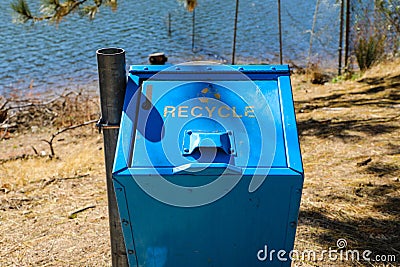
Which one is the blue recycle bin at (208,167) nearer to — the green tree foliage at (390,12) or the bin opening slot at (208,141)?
the bin opening slot at (208,141)

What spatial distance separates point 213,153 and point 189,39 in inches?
359

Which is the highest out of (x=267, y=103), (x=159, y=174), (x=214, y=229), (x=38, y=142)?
(x=267, y=103)

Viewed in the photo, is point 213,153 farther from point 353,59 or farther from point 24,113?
point 353,59

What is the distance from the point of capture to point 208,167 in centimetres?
171

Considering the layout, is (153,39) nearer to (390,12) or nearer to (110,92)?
(390,12)

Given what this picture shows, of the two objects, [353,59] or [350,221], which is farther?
[353,59]

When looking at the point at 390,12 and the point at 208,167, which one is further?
the point at 390,12

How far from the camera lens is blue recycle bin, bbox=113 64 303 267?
174cm

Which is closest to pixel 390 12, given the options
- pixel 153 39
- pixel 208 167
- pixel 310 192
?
pixel 310 192

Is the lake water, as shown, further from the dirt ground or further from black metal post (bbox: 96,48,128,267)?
black metal post (bbox: 96,48,128,267)

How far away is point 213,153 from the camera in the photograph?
1.77m

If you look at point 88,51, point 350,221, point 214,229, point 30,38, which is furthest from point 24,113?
point 214,229

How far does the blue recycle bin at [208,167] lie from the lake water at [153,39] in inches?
254

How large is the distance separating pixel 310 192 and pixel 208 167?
1.81 m
